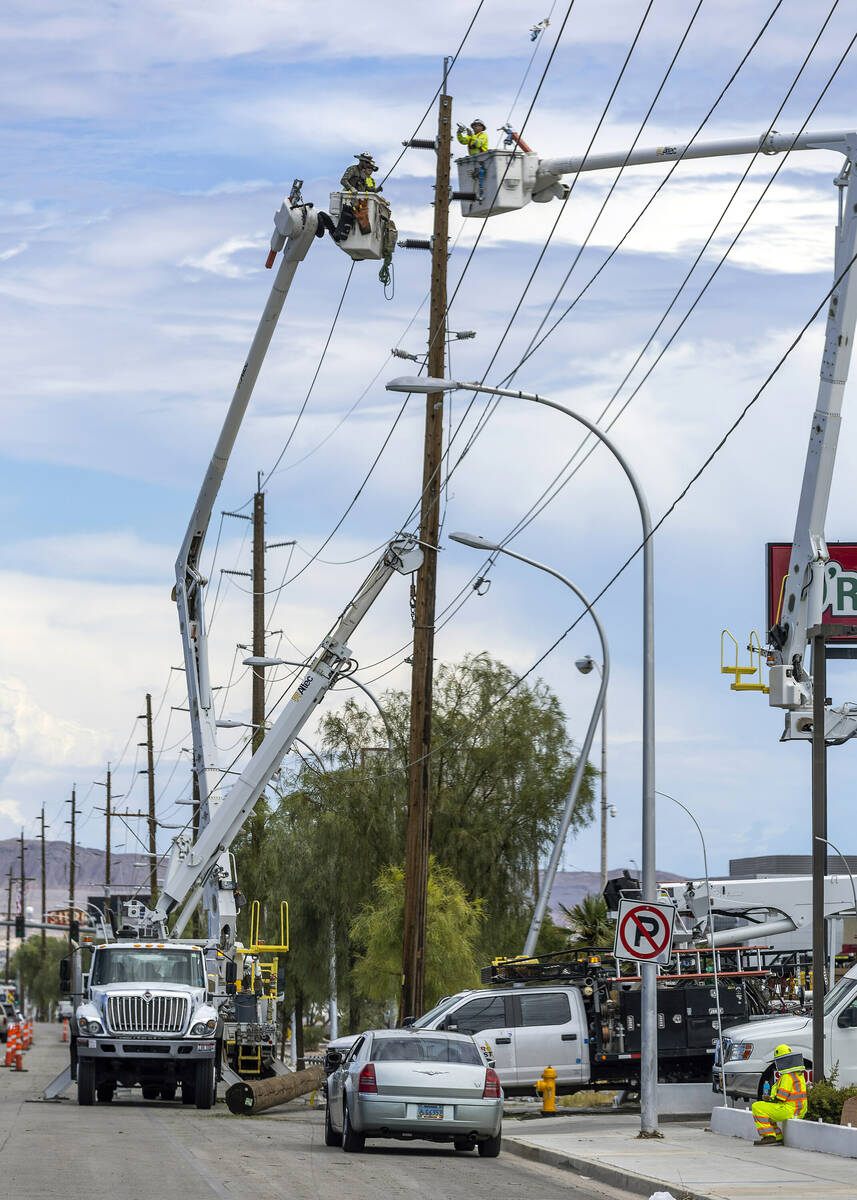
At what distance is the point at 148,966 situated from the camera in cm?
2797

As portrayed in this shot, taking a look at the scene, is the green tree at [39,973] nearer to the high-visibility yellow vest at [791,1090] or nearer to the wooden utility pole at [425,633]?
the wooden utility pole at [425,633]

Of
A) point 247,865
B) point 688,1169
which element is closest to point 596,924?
point 247,865

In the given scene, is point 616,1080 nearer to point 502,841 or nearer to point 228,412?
point 228,412

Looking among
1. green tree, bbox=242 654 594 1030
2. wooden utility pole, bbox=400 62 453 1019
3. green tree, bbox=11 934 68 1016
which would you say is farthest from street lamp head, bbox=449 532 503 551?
green tree, bbox=11 934 68 1016

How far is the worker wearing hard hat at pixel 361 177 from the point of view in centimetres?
2727

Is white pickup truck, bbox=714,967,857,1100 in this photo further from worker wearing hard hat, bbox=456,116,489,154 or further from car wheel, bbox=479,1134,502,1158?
worker wearing hard hat, bbox=456,116,489,154

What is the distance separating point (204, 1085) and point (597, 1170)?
35.7ft

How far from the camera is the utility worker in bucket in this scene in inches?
774

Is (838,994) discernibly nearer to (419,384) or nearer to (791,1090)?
(791,1090)

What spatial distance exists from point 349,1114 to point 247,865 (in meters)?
32.0

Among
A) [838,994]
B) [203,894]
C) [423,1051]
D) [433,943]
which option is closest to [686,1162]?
[423,1051]

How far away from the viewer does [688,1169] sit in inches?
667

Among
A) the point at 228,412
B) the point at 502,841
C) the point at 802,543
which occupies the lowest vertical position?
the point at 502,841

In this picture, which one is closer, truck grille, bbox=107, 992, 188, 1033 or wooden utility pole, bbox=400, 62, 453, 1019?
truck grille, bbox=107, 992, 188, 1033
